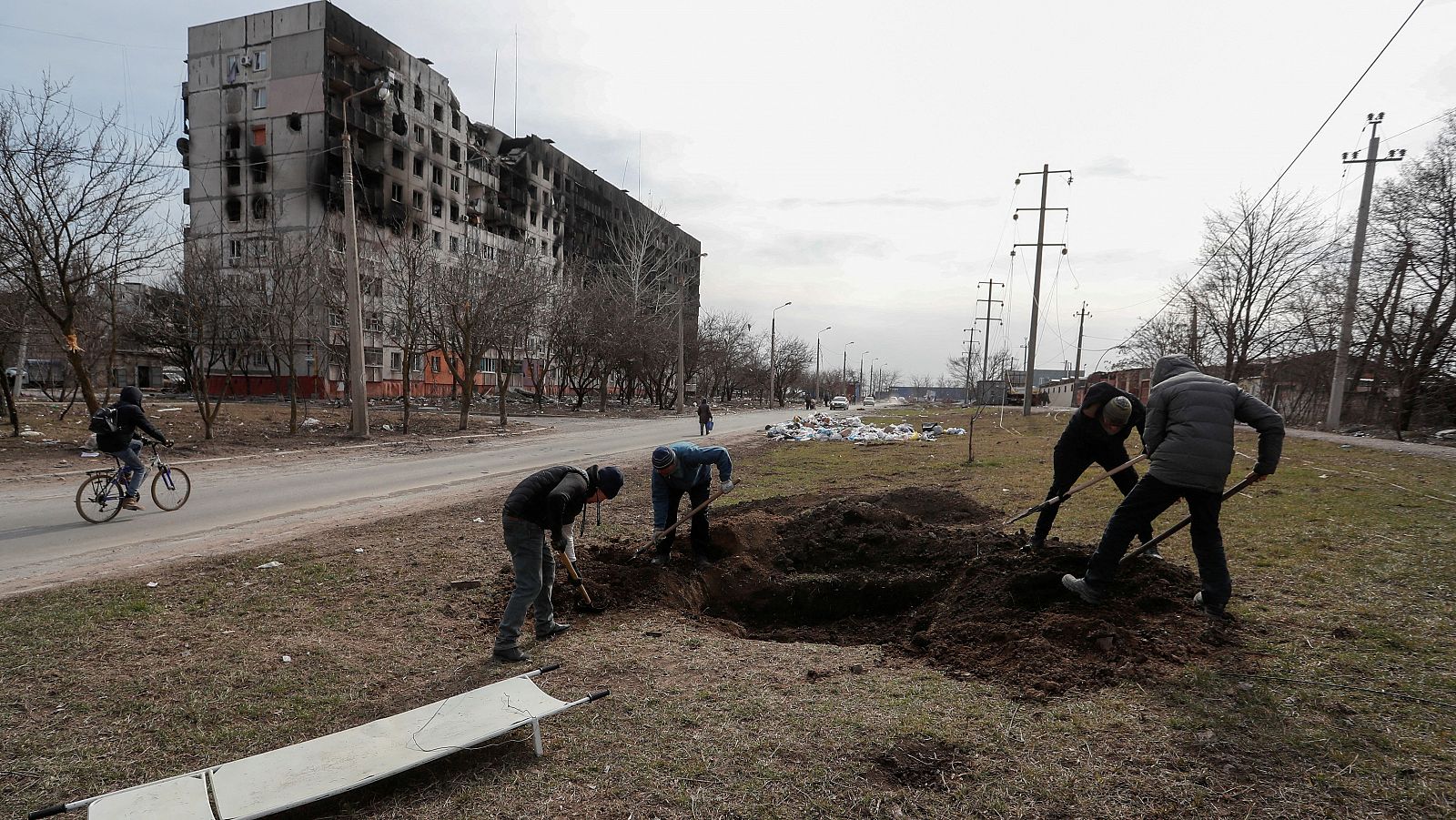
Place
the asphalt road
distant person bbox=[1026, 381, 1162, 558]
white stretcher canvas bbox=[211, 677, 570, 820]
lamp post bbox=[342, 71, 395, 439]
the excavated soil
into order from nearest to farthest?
1. white stretcher canvas bbox=[211, 677, 570, 820]
2. the excavated soil
3. distant person bbox=[1026, 381, 1162, 558]
4. the asphalt road
5. lamp post bbox=[342, 71, 395, 439]

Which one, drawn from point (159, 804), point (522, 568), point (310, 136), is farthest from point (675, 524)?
point (310, 136)

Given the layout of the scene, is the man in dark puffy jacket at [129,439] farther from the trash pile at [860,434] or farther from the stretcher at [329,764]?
the trash pile at [860,434]

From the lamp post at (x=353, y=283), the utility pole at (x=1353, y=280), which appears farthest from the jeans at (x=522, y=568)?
the utility pole at (x=1353, y=280)

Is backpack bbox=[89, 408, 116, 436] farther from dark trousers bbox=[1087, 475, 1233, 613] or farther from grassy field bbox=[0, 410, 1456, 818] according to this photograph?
dark trousers bbox=[1087, 475, 1233, 613]

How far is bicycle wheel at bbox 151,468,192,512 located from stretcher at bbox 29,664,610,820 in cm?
815

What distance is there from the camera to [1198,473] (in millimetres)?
4117

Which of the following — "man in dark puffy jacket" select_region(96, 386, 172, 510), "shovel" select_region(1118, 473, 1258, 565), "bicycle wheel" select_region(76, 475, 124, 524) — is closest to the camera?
"shovel" select_region(1118, 473, 1258, 565)

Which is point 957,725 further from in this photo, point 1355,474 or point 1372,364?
point 1372,364

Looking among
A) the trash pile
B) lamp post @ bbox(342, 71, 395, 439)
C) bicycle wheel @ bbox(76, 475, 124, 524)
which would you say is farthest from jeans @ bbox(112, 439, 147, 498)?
the trash pile

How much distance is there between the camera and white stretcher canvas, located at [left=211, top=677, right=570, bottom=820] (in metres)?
2.60

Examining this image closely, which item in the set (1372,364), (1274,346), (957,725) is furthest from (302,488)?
(1274,346)

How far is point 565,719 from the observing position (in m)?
3.40

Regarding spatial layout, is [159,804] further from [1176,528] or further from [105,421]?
[105,421]

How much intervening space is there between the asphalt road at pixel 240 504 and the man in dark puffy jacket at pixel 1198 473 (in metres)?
8.04
